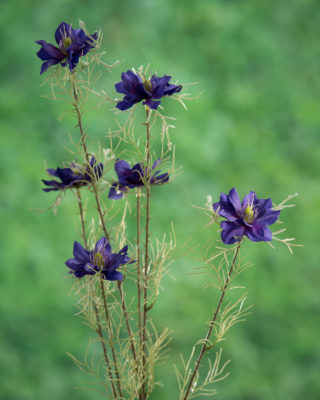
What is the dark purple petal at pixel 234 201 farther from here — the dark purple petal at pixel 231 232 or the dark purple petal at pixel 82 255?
the dark purple petal at pixel 82 255

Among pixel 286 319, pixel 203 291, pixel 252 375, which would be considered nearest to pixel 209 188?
pixel 203 291

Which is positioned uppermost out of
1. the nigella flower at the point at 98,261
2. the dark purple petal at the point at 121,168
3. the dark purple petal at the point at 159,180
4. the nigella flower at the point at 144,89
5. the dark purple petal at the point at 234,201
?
the nigella flower at the point at 144,89

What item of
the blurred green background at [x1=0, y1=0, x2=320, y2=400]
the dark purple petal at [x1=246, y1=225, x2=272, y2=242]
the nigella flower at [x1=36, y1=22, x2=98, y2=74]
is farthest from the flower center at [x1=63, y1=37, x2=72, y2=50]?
the blurred green background at [x1=0, y1=0, x2=320, y2=400]

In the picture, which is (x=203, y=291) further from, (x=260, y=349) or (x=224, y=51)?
(x=224, y=51)

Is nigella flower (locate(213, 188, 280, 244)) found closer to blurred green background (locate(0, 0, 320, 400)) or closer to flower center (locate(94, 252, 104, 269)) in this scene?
flower center (locate(94, 252, 104, 269))

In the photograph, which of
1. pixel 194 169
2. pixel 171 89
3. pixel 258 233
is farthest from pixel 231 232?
pixel 194 169

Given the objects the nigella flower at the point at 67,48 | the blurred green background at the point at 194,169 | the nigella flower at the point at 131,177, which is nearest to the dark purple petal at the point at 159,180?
the nigella flower at the point at 131,177
